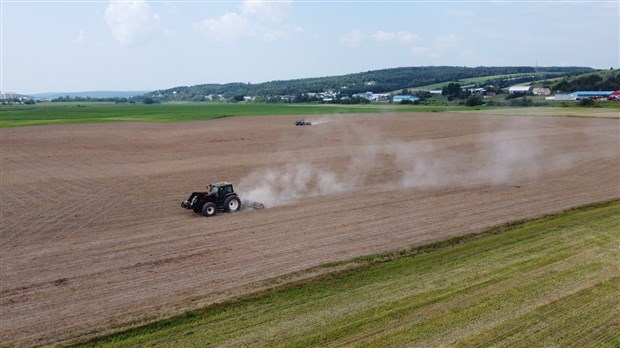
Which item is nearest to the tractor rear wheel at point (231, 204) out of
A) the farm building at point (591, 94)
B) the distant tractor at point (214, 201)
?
the distant tractor at point (214, 201)

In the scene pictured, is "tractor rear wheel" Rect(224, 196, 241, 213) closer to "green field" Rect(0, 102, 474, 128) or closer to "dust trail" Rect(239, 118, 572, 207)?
"dust trail" Rect(239, 118, 572, 207)

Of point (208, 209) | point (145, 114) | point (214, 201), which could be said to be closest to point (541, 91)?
point (145, 114)

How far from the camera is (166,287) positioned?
19219mm

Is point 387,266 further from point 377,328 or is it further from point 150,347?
point 150,347

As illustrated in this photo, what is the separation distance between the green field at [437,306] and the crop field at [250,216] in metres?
0.18

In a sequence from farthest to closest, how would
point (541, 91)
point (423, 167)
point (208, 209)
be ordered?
point (541, 91)
point (423, 167)
point (208, 209)

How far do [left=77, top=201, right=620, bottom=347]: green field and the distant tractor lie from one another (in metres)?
10.7

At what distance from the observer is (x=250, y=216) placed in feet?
95.1

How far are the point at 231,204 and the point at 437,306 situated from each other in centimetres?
1568

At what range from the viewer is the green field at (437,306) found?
1530 centimetres

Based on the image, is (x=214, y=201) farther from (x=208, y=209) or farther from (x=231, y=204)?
(x=231, y=204)

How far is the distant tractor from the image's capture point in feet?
96.5

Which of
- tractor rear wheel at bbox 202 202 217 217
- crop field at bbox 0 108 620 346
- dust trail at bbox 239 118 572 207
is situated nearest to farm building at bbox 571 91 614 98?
crop field at bbox 0 108 620 346

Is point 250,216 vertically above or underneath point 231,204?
underneath
